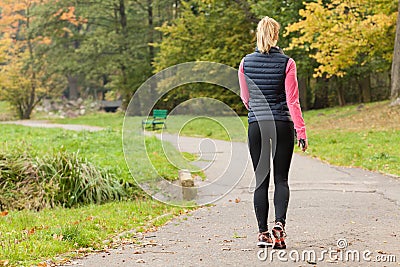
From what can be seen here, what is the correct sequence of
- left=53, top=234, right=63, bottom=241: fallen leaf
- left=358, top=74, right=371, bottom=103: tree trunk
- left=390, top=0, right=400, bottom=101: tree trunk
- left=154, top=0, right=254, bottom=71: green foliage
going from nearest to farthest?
left=53, top=234, right=63, bottom=241: fallen leaf
left=390, top=0, right=400, bottom=101: tree trunk
left=358, top=74, right=371, bottom=103: tree trunk
left=154, top=0, right=254, bottom=71: green foliage

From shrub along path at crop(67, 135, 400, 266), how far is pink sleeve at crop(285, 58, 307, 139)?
1.08 metres

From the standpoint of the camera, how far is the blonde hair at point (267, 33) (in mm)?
5621

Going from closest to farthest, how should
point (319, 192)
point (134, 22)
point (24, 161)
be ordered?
point (319, 192), point (24, 161), point (134, 22)

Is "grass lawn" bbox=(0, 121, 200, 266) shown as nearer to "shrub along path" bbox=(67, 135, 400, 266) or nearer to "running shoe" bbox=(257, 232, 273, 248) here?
"shrub along path" bbox=(67, 135, 400, 266)

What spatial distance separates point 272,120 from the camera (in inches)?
223

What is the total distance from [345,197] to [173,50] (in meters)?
25.0

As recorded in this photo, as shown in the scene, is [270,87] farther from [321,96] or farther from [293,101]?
[321,96]

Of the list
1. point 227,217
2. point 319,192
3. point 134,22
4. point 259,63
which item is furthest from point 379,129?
point 134,22

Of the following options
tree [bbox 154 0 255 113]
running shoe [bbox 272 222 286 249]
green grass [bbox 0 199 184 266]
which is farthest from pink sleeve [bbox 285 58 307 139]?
tree [bbox 154 0 255 113]

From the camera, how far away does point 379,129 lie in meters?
18.5

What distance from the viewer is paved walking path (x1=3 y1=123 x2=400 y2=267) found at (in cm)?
545

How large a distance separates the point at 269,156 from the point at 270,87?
0.62 meters

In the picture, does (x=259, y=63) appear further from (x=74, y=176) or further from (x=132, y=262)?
(x=74, y=176)

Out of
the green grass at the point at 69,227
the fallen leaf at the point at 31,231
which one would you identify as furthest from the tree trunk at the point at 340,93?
the fallen leaf at the point at 31,231
